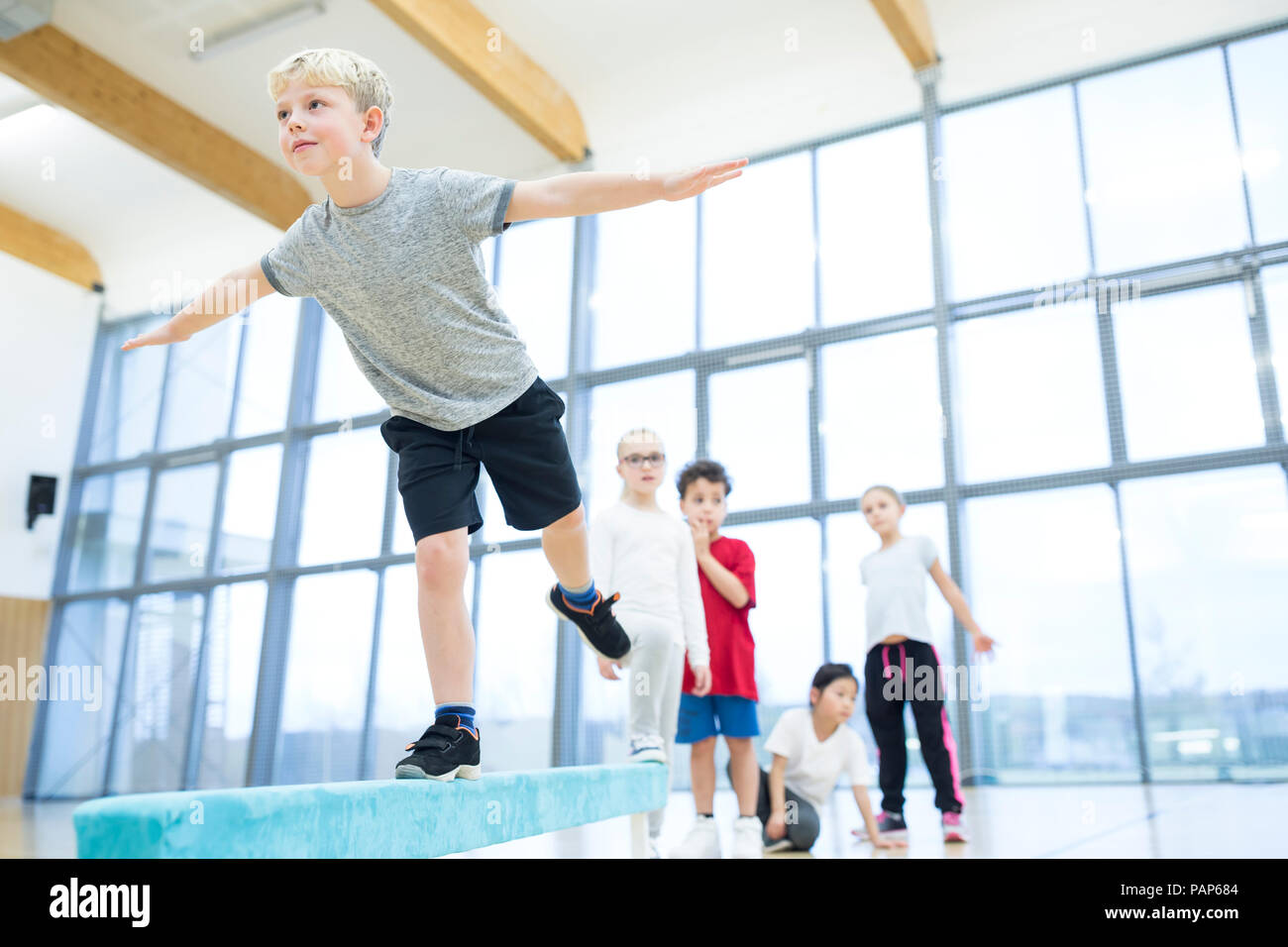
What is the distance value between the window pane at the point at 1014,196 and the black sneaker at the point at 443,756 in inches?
217

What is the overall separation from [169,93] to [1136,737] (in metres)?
7.43

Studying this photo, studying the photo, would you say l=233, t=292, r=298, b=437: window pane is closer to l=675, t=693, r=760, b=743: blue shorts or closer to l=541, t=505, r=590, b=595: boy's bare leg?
l=675, t=693, r=760, b=743: blue shorts

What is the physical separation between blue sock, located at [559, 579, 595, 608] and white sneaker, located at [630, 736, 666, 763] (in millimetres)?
625

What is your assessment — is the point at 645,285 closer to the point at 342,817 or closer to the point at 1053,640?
the point at 1053,640

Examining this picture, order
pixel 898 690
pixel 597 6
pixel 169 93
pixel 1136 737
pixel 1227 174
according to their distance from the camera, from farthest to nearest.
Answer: pixel 169 93
pixel 597 6
pixel 1227 174
pixel 1136 737
pixel 898 690

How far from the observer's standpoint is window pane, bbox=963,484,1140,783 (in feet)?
17.6

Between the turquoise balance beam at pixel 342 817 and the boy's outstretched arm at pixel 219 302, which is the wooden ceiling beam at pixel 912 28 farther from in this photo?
the turquoise balance beam at pixel 342 817

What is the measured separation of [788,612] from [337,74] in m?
Answer: 5.15

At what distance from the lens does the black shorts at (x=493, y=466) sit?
1494 mm

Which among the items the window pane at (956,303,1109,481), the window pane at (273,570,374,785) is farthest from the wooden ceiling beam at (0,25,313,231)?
the window pane at (956,303,1109,481)

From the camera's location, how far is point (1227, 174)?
5.71 meters
